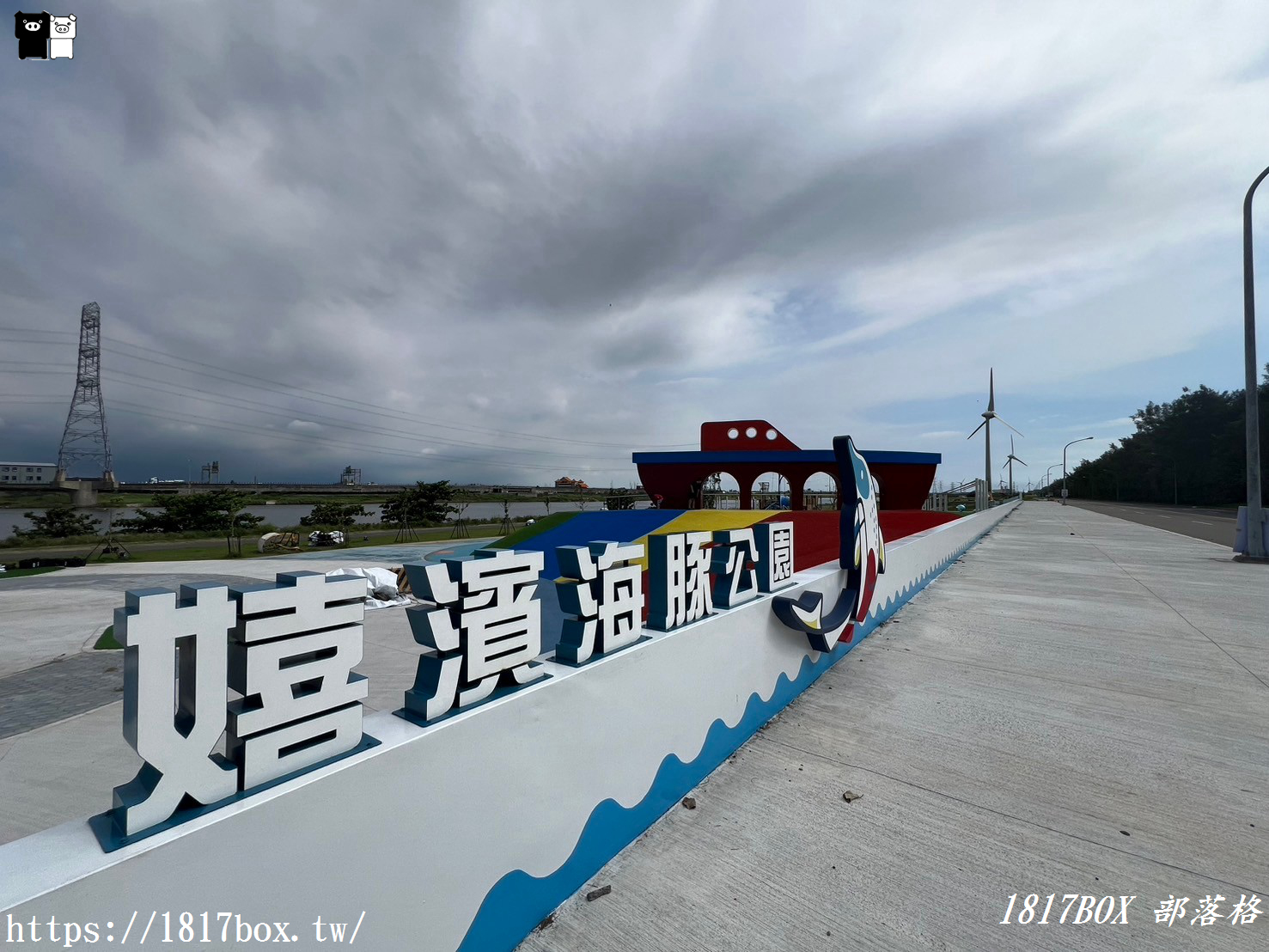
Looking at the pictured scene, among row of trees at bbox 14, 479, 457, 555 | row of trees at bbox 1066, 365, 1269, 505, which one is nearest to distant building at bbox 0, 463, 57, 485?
row of trees at bbox 14, 479, 457, 555

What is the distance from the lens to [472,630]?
2305 mm

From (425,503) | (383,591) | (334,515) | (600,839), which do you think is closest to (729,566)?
(600,839)

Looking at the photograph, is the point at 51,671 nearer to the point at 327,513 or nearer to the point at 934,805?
the point at 934,805

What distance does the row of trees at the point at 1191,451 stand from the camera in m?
54.1

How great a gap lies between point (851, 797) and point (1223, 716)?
3754 millimetres

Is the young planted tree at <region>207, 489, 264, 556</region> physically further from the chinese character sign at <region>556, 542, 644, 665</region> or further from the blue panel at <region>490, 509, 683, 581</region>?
the chinese character sign at <region>556, 542, 644, 665</region>

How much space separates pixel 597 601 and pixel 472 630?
843mm

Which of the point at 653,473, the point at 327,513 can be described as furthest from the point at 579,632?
the point at 327,513

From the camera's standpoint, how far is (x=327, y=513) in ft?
140

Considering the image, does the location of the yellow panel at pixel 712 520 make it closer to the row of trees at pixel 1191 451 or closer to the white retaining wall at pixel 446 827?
the white retaining wall at pixel 446 827

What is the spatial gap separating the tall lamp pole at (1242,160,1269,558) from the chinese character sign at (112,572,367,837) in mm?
19740

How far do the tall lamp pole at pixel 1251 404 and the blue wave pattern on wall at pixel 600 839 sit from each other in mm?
16590

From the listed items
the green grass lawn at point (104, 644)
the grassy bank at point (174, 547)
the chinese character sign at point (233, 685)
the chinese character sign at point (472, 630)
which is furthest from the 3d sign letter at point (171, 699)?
the grassy bank at point (174, 547)

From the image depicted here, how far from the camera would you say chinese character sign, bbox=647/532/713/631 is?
3.46 m
